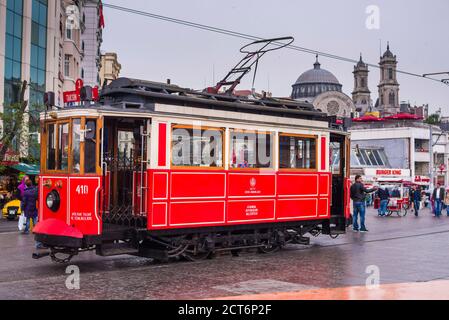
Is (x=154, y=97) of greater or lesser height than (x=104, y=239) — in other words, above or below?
above

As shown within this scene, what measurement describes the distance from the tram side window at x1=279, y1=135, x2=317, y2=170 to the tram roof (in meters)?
0.72

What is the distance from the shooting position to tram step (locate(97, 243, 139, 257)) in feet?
40.2

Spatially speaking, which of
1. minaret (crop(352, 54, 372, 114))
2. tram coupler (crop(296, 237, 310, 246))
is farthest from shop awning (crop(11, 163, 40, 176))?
minaret (crop(352, 54, 372, 114))

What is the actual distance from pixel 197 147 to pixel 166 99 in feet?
4.01

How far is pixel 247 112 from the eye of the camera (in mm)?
14766

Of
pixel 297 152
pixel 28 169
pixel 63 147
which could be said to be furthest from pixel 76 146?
pixel 28 169

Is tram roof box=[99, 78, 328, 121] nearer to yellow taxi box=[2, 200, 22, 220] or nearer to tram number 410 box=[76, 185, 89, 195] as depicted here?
tram number 410 box=[76, 185, 89, 195]

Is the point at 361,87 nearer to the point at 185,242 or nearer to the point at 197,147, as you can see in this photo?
the point at 197,147

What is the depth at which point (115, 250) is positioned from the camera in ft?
40.9

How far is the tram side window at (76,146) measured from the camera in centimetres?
1206

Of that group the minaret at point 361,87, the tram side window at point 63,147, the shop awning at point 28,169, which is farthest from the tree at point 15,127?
the minaret at point 361,87
